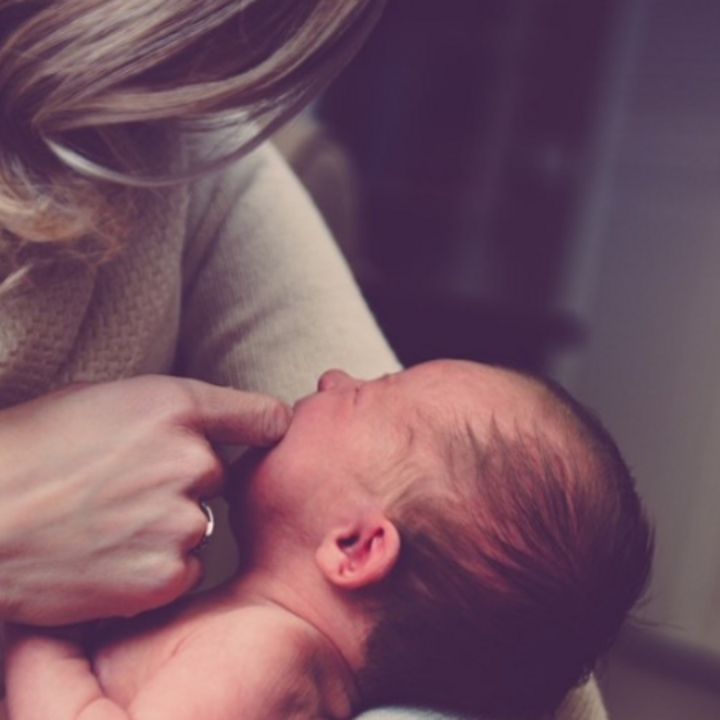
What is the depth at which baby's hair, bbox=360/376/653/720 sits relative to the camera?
0.79 m

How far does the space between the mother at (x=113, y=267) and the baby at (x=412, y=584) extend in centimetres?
4

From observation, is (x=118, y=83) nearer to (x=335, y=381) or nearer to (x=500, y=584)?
(x=335, y=381)

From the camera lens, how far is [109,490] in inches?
31.7

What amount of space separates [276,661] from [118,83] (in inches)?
14.7

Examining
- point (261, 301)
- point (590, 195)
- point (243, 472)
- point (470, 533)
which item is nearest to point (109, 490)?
point (243, 472)

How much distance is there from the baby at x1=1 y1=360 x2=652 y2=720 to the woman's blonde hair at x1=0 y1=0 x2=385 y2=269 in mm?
209

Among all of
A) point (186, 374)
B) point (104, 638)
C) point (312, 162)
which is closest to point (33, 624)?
point (104, 638)

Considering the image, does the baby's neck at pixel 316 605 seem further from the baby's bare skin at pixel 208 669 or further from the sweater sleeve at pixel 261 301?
the sweater sleeve at pixel 261 301

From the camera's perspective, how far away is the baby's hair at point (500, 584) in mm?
788

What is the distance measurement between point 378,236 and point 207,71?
2458 mm

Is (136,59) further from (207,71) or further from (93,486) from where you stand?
(93,486)

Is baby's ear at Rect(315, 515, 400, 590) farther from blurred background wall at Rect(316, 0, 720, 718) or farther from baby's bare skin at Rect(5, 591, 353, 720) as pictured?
blurred background wall at Rect(316, 0, 720, 718)

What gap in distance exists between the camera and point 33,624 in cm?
79

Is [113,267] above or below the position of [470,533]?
above
